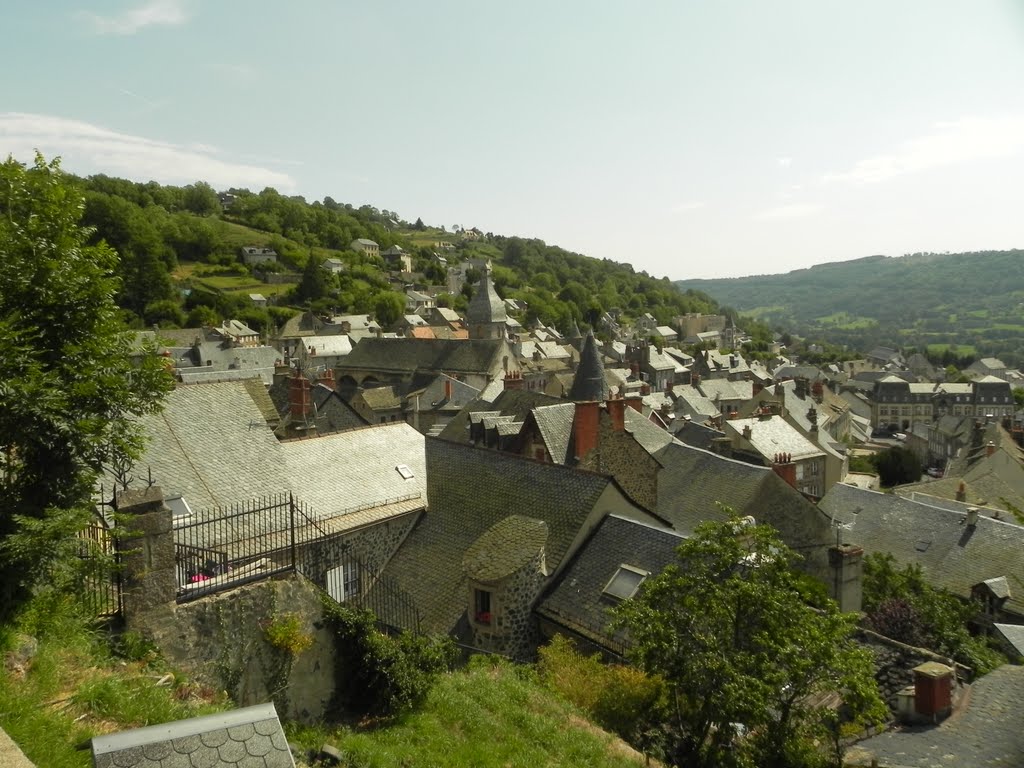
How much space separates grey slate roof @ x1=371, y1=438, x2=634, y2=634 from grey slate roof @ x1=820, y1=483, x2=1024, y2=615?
63.8 feet

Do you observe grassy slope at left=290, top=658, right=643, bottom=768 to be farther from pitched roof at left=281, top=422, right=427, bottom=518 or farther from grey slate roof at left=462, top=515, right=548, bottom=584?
pitched roof at left=281, top=422, right=427, bottom=518

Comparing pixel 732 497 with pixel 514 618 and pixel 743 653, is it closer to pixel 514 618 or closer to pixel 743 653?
pixel 514 618

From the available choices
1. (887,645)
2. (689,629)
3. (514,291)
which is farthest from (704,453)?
(514,291)

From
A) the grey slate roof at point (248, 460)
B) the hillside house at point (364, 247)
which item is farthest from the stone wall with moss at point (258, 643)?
the hillside house at point (364, 247)

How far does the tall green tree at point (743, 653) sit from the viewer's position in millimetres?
10062

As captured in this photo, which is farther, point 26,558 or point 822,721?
point 822,721

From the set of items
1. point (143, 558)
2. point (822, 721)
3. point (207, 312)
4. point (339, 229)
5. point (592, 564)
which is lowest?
point (822, 721)

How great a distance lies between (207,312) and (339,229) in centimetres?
7209

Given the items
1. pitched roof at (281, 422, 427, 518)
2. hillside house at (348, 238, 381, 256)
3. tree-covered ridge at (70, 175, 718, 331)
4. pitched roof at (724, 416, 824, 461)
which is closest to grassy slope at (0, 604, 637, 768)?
pitched roof at (281, 422, 427, 518)

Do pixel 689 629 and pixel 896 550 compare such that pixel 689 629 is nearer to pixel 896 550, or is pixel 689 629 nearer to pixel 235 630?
pixel 235 630

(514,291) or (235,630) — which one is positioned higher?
(514,291)

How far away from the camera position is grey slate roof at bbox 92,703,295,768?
519 cm

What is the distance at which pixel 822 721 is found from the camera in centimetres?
1237

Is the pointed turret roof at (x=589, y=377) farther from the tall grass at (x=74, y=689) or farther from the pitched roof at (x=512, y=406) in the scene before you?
the tall grass at (x=74, y=689)
